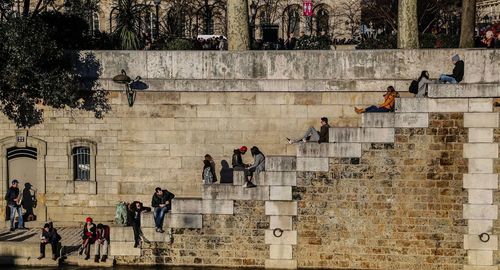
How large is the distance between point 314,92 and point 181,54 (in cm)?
391

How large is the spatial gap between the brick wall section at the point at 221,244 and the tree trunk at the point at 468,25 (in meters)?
7.97

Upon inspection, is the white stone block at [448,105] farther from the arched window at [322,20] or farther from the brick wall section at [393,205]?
the arched window at [322,20]

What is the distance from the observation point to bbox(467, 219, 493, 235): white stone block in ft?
78.5

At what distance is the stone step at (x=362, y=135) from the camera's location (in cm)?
2403

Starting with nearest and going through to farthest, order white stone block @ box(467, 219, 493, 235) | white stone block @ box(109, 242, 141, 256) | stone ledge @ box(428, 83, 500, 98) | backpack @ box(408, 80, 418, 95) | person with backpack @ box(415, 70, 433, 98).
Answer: stone ledge @ box(428, 83, 500, 98) < white stone block @ box(467, 219, 493, 235) < person with backpack @ box(415, 70, 433, 98) < white stone block @ box(109, 242, 141, 256) < backpack @ box(408, 80, 418, 95)

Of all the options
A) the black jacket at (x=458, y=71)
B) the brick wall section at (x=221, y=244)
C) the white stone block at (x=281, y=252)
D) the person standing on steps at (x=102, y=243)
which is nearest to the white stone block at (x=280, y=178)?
the brick wall section at (x=221, y=244)

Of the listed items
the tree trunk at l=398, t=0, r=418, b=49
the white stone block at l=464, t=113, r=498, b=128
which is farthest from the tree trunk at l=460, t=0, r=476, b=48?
the white stone block at l=464, t=113, r=498, b=128

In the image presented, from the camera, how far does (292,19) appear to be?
51969mm

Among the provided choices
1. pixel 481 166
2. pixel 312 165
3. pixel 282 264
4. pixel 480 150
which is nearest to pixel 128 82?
pixel 312 165

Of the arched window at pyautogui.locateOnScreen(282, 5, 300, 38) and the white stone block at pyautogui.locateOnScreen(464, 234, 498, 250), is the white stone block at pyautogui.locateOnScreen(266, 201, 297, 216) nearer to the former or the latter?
the white stone block at pyautogui.locateOnScreen(464, 234, 498, 250)

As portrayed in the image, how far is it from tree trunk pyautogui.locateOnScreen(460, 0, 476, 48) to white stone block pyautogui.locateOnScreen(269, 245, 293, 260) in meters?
8.10

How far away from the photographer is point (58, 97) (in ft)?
87.6

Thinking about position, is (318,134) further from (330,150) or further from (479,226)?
(479,226)

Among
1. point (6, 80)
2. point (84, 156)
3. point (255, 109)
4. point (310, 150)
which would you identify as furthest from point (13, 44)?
point (310, 150)
